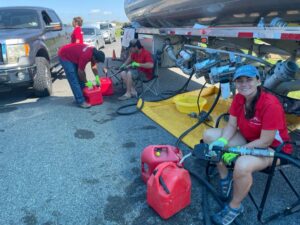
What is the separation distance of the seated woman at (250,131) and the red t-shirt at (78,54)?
2.96 meters

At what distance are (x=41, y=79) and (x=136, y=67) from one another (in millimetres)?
1809

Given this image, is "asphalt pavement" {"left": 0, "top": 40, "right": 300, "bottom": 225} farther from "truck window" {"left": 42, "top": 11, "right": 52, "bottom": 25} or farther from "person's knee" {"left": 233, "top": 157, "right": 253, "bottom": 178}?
"truck window" {"left": 42, "top": 11, "right": 52, "bottom": 25}

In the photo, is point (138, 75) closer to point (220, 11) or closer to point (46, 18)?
point (220, 11)

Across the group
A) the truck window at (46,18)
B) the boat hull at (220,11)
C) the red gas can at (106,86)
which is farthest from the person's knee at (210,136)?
the truck window at (46,18)

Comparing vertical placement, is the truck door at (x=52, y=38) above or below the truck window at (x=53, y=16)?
below

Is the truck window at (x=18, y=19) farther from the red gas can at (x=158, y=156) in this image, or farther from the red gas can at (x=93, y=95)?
the red gas can at (x=158, y=156)

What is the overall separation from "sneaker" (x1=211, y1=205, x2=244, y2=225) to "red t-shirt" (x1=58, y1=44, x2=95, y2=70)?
132 inches

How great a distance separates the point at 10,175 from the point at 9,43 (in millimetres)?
2713

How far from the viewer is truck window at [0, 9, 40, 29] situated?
5.83 metres

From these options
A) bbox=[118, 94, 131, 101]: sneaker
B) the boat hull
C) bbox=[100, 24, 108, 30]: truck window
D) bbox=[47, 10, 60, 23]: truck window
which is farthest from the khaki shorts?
bbox=[100, 24, 108, 30]: truck window

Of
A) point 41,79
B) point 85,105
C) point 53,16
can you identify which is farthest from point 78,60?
point 53,16

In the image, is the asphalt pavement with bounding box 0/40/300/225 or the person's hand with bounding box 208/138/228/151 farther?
the asphalt pavement with bounding box 0/40/300/225

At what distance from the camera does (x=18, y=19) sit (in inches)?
233

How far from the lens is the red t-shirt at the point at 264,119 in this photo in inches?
80.2
